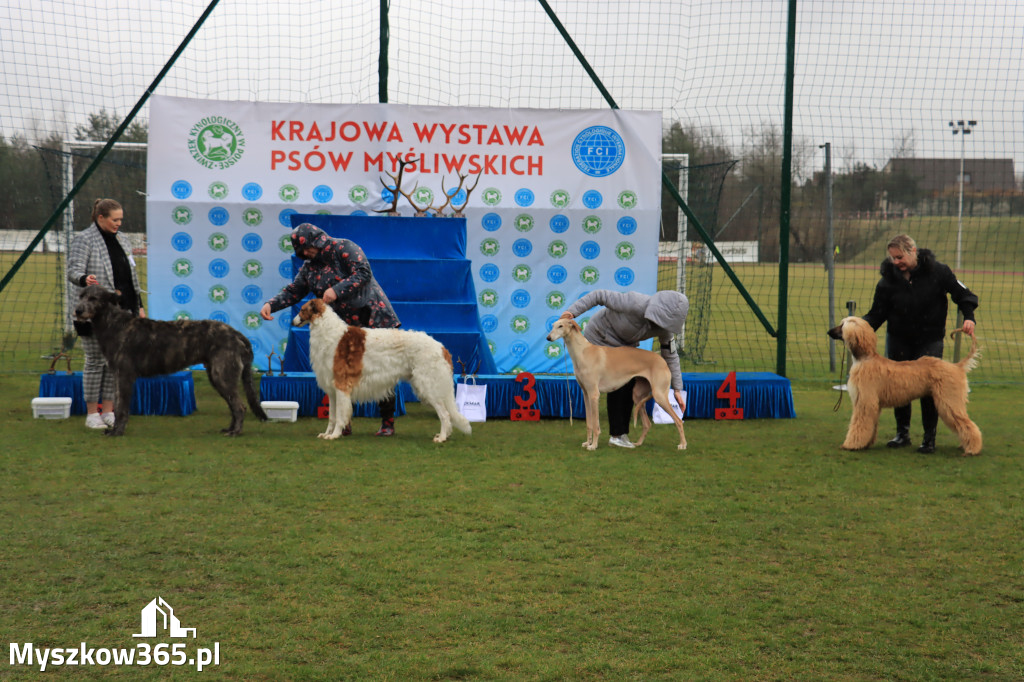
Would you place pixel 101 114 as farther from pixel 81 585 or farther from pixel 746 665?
pixel 746 665

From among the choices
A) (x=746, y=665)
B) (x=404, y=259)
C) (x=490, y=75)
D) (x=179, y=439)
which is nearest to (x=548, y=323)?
(x=404, y=259)

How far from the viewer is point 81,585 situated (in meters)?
3.62

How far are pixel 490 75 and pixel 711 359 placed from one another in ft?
17.0

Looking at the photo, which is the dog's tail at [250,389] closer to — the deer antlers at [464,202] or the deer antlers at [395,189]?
the deer antlers at [395,189]

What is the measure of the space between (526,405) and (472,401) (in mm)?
486

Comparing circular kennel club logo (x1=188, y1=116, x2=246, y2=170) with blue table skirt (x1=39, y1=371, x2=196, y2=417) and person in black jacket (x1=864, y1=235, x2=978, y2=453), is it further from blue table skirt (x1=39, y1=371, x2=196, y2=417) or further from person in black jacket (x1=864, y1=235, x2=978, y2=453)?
person in black jacket (x1=864, y1=235, x2=978, y2=453)

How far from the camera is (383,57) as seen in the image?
9.61 m

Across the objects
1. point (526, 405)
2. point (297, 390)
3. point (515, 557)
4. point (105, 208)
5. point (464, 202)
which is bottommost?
point (515, 557)

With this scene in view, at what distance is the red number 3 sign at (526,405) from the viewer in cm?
788

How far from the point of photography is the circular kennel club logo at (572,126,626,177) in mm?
10102

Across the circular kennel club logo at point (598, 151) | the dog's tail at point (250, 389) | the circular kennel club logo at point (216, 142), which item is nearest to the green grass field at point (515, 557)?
the dog's tail at point (250, 389)

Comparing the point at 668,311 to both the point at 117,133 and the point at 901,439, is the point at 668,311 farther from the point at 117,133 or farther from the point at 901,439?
the point at 117,133
